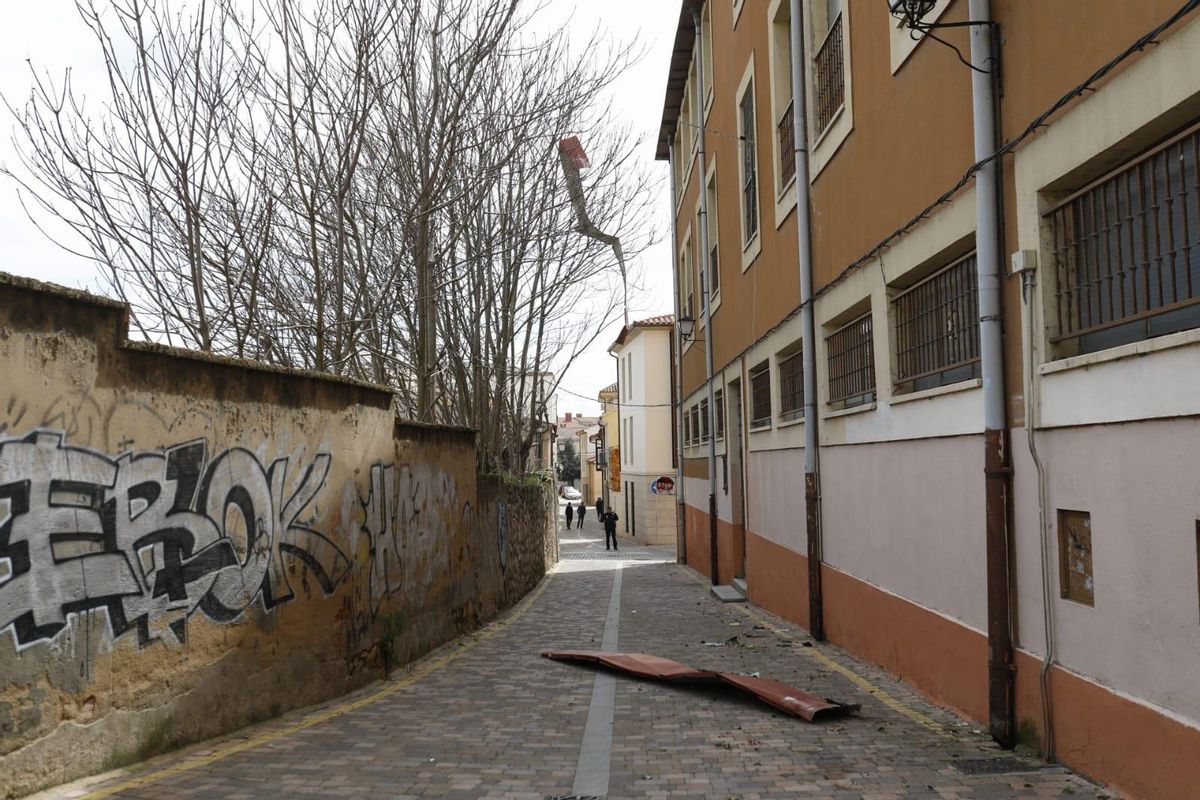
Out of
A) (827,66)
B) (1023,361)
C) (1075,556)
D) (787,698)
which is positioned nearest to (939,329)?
(1023,361)

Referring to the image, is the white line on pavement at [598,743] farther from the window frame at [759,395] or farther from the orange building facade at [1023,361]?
the window frame at [759,395]

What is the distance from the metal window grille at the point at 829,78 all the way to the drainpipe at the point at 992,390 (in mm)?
3599

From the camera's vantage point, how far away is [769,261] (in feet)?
46.0

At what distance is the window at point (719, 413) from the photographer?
1966cm

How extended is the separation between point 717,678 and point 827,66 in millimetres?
6187

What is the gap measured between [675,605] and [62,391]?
40.0 ft

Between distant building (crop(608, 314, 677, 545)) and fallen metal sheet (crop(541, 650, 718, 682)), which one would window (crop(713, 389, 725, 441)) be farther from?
distant building (crop(608, 314, 677, 545))

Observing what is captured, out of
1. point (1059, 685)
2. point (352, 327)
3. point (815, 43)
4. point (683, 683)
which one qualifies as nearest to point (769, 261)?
point (815, 43)

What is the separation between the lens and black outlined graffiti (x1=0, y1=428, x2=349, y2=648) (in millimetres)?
5184

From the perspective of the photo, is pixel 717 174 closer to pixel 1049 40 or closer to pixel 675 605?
pixel 675 605

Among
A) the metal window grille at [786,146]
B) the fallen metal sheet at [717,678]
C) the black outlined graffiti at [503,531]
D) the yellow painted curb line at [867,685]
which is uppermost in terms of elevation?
the metal window grille at [786,146]

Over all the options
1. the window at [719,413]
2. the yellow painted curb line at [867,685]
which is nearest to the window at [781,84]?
the yellow painted curb line at [867,685]

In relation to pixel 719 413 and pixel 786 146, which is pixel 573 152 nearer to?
pixel 786 146

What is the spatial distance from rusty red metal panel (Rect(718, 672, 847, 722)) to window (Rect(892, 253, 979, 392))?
8.04 feet
